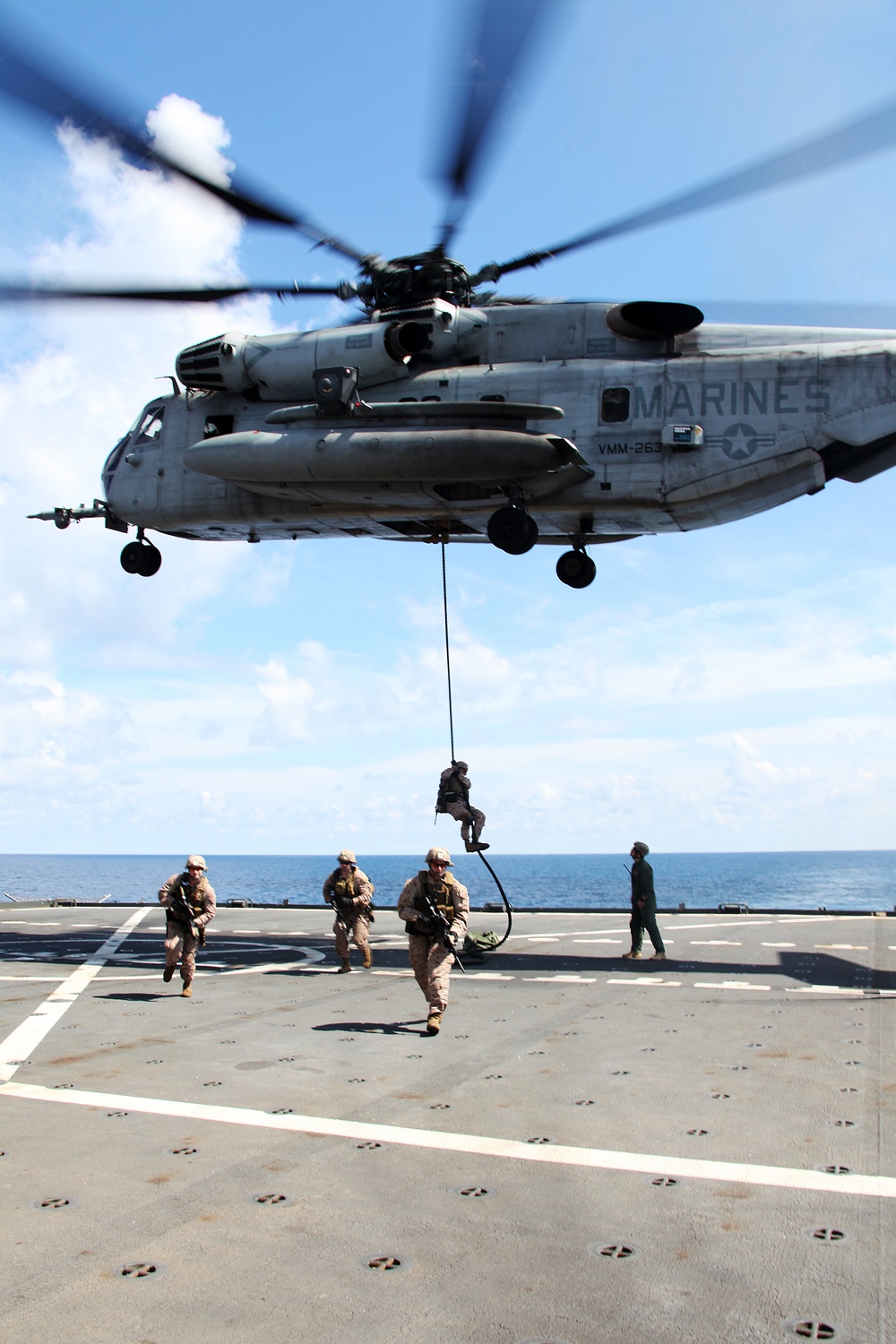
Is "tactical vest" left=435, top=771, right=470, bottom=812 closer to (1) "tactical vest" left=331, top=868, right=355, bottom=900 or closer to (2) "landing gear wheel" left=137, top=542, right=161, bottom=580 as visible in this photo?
(1) "tactical vest" left=331, top=868, right=355, bottom=900

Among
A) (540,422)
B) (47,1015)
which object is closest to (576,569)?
(540,422)

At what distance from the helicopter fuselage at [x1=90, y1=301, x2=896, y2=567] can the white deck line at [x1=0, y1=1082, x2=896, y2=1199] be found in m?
8.87

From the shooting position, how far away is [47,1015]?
971 cm

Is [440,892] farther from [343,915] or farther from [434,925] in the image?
[343,915]

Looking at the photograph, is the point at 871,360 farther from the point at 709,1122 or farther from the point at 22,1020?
the point at 22,1020

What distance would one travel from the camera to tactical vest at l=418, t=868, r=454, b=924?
30.8 ft

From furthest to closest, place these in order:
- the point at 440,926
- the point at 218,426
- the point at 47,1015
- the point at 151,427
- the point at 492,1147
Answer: the point at 151,427
the point at 218,426
the point at 47,1015
the point at 440,926
the point at 492,1147

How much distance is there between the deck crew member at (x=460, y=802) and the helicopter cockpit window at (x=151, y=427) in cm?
752

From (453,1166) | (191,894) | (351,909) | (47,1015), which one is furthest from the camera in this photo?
(351,909)

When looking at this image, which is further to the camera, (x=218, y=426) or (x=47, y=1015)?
(x=218, y=426)

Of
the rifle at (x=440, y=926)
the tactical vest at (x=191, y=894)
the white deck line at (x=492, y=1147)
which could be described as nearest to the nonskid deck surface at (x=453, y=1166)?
the white deck line at (x=492, y=1147)

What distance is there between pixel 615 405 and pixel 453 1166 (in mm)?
10524

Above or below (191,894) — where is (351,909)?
below

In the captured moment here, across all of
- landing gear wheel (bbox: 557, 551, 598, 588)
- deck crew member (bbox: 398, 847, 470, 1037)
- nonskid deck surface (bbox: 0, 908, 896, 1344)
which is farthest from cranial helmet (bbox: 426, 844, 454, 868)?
landing gear wheel (bbox: 557, 551, 598, 588)
